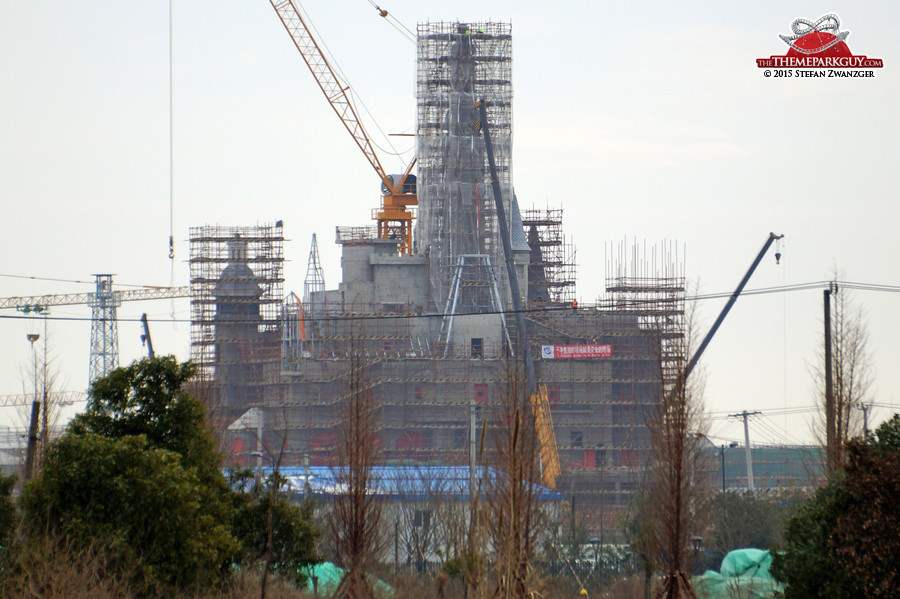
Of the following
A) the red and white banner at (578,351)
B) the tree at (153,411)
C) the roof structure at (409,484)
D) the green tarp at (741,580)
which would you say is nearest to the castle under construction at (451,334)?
the red and white banner at (578,351)

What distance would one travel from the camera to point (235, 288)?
291 feet

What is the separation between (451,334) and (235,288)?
69.8ft

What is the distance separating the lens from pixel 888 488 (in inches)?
619

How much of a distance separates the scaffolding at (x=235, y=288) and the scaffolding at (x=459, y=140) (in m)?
Answer: 15.2

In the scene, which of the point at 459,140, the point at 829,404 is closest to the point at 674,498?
the point at 829,404

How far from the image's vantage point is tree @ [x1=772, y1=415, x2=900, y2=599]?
50.9 feet

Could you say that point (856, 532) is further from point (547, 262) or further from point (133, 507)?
point (547, 262)

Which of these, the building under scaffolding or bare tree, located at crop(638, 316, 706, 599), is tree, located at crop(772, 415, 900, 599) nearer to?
bare tree, located at crop(638, 316, 706, 599)

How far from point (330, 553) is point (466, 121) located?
48.2m

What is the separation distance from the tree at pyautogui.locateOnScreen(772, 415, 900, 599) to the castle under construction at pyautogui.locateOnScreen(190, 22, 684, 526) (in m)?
51.7

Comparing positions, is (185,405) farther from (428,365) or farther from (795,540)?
(428,365)

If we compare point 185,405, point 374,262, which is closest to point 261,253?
point 374,262

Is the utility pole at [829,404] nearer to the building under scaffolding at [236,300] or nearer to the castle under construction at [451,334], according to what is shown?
the castle under construction at [451,334]

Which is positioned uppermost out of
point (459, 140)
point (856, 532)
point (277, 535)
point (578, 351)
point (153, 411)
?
point (459, 140)
